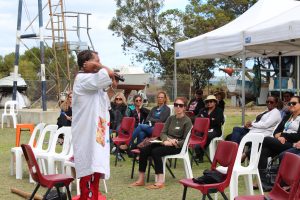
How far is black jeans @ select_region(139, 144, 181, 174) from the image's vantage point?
699 cm

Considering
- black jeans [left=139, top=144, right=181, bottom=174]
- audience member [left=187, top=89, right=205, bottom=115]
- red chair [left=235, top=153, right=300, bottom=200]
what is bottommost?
black jeans [left=139, top=144, right=181, bottom=174]

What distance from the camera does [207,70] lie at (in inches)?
1312

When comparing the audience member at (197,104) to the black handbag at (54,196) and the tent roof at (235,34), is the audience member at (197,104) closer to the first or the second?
the tent roof at (235,34)

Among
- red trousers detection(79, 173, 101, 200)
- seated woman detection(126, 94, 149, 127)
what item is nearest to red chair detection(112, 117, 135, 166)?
seated woman detection(126, 94, 149, 127)

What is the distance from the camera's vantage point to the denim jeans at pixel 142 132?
30.6 ft

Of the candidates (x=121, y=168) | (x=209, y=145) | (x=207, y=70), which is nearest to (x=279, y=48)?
(x=209, y=145)

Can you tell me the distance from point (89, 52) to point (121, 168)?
450 centimetres

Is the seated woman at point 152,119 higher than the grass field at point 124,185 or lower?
higher

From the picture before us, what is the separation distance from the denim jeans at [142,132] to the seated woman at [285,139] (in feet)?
9.19

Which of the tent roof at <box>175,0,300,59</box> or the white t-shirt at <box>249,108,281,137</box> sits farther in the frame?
the tent roof at <box>175,0,300,59</box>

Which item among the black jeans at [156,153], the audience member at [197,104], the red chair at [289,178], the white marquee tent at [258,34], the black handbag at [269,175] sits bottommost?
the black handbag at [269,175]

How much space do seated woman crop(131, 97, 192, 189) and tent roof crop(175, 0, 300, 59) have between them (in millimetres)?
2304

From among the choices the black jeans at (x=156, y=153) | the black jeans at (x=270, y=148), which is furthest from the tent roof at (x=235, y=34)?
the black jeans at (x=156, y=153)

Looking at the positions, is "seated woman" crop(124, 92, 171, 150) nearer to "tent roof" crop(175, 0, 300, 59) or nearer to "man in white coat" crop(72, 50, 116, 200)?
"tent roof" crop(175, 0, 300, 59)
